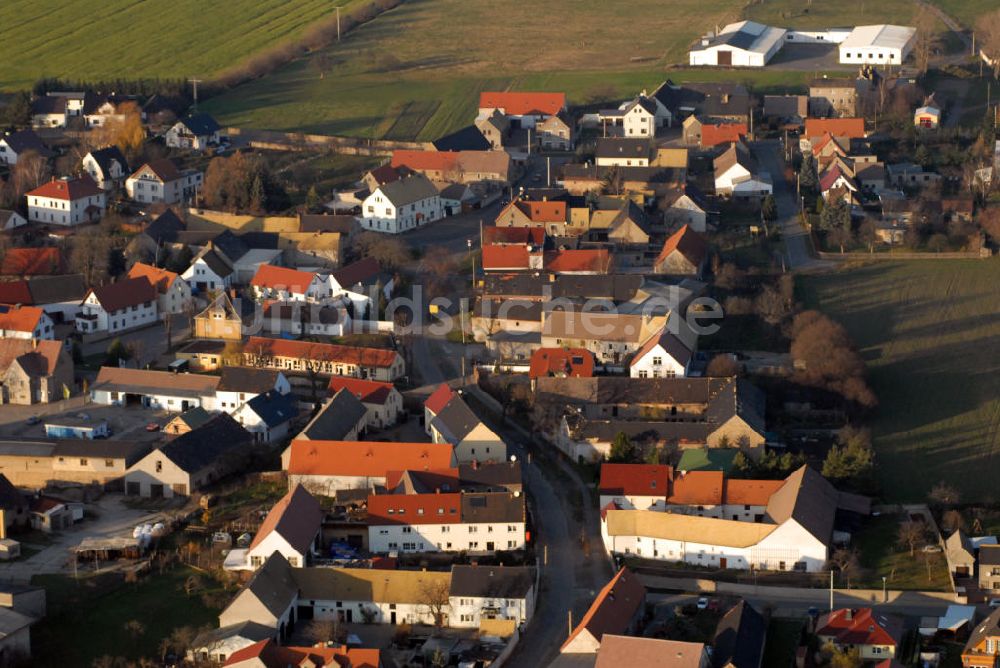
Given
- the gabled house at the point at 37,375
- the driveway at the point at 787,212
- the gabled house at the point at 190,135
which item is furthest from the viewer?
the gabled house at the point at 190,135

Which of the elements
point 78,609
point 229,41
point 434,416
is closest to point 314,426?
point 434,416

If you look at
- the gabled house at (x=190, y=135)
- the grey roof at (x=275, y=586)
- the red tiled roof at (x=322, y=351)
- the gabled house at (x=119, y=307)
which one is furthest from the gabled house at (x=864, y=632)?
the gabled house at (x=190, y=135)

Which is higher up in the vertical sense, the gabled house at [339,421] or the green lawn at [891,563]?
the gabled house at [339,421]

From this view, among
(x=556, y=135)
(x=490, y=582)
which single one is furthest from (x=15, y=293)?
(x=556, y=135)

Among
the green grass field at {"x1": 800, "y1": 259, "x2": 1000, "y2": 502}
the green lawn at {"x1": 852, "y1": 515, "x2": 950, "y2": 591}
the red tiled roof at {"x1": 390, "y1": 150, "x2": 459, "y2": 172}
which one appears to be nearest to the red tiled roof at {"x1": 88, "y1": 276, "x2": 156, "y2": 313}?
the red tiled roof at {"x1": 390, "y1": 150, "x2": 459, "y2": 172}

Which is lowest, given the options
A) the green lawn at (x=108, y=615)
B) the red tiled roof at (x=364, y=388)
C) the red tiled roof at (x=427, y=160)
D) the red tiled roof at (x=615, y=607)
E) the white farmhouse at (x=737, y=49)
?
the green lawn at (x=108, y=615)

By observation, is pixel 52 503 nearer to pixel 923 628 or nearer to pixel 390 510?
pixel 390 510

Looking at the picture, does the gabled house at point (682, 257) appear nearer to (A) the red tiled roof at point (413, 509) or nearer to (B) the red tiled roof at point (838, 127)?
(B) the red tiled roof at point (838, 127)

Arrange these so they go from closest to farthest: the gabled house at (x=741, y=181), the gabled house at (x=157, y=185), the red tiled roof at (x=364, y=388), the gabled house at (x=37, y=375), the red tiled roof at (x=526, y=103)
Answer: the red tiled roof at (x=364, y=388), the gabled house at (x=37, y=375), the gabled house at (x=741, y=181), the gabled house at (x=157, y=185), the red tiled roof at (x=526, y=103)
